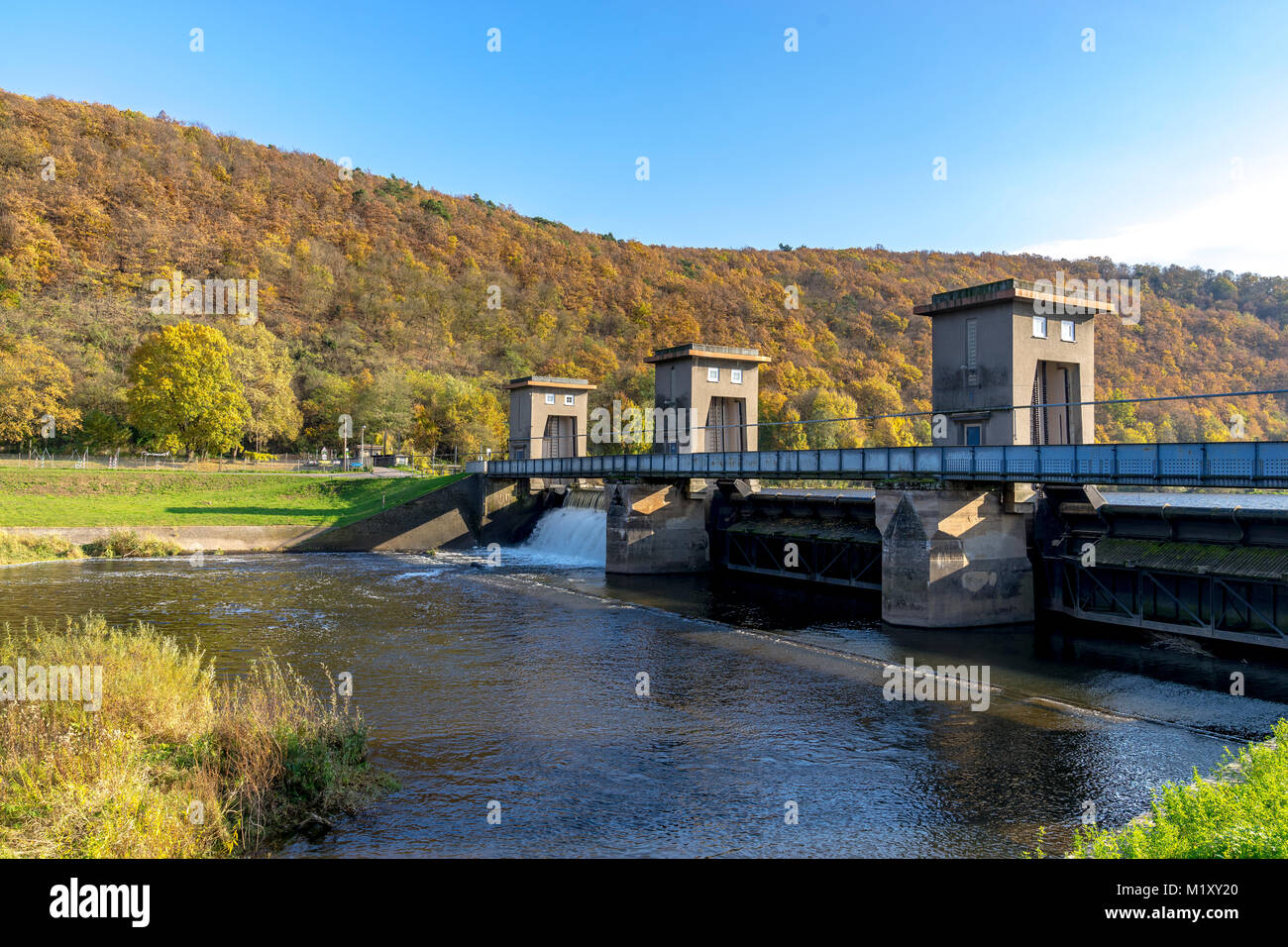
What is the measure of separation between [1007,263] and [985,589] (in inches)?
5462

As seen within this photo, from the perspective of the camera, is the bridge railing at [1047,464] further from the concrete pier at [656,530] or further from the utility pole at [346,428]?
the utility pole at [346,428]

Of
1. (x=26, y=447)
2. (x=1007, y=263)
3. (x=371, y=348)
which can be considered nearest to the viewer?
(x=26, y=447)

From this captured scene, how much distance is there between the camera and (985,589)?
26.4 meters

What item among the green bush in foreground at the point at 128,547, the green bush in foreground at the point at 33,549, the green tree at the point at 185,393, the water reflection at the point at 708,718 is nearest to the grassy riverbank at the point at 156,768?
the water reflection at the point at 708,718

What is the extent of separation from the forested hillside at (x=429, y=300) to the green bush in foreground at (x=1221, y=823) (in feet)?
249

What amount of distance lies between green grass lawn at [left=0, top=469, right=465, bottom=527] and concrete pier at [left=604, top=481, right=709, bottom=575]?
1790cm

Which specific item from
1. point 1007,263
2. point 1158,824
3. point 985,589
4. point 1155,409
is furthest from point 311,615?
point 1007,263

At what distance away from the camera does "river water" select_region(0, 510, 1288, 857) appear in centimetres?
1152

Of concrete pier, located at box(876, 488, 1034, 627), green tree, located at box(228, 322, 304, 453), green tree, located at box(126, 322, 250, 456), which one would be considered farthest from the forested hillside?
concrete pier, located at box(876, 488, 1034, 627)

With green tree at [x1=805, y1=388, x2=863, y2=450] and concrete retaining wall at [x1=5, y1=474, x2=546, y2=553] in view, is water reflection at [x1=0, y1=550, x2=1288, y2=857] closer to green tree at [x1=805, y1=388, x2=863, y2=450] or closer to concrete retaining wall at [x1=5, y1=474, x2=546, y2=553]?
concrete retaining wall at [x1=5, y1=474, x2=546, y2=553]

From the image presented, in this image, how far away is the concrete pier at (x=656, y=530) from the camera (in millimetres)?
41281

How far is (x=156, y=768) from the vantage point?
35.9 feet

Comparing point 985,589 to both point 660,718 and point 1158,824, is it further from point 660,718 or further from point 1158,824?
point 1158,824

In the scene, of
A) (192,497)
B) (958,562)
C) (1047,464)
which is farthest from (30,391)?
(1047,464)
